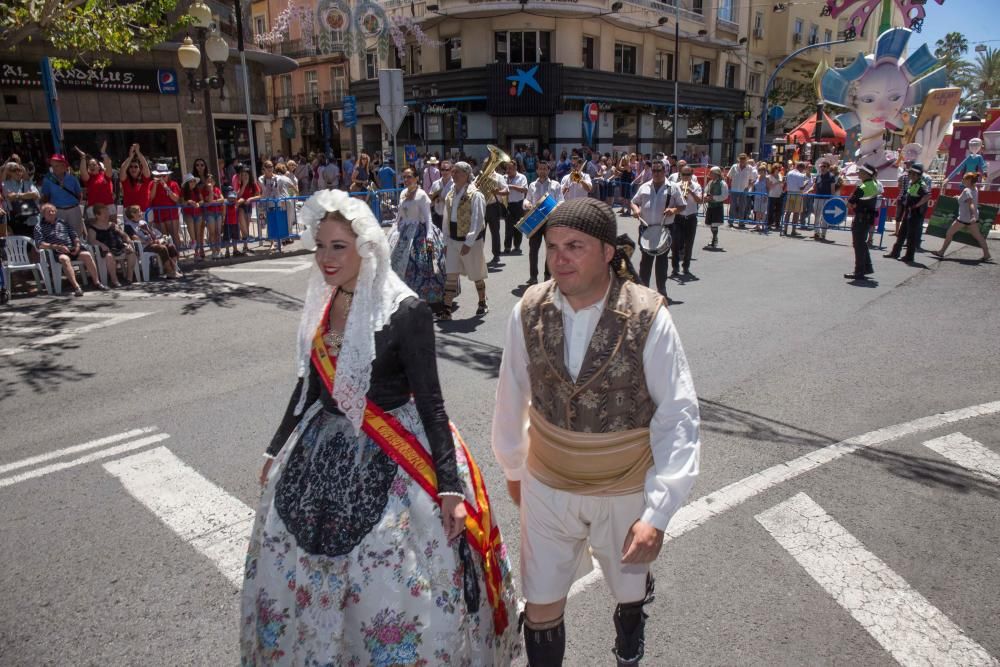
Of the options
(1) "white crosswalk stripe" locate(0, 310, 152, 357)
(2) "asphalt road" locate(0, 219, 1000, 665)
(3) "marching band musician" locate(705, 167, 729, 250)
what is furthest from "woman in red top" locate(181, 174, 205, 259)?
(3) "marching band musician" locate(705, 167, 729, 250)

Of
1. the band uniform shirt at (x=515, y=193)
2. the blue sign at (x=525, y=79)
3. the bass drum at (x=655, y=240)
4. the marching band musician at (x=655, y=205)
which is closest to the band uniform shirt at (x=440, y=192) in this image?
the marching band musician at (x=655, y=205)

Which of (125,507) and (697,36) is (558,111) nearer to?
(697,36)

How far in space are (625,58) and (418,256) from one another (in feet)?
102

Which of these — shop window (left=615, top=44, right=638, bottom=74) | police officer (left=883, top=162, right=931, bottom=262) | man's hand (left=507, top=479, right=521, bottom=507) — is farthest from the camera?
shop window (left=615, top=44, right=638, bottom=74)

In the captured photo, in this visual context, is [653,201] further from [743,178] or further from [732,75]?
[732,75]

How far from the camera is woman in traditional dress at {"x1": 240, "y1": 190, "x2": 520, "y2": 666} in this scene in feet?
7.38

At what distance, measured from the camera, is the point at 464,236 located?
29.5 feet

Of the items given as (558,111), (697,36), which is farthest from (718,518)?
(697,36)

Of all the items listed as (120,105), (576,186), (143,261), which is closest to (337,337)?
(576,186)

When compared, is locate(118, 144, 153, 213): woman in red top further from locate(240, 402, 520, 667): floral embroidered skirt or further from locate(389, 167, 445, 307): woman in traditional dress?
locate(240, 402, 520, 667): floral embroidered skirt

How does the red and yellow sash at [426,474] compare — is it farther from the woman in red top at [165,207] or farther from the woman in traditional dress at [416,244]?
the woman in red top at [165,207]

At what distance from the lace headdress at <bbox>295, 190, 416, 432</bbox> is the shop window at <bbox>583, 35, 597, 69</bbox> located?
110ft

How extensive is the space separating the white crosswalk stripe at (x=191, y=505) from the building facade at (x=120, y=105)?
1828 cm

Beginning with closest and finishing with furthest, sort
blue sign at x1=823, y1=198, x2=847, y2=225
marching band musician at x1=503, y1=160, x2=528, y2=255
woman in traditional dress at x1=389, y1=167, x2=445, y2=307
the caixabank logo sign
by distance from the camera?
woman in traditional dress at x1=389, y1=167, x2=445, y2=307
marching band musician at x1=503, y1=160, x2=528, y2=255
blue sign at x1=823, y1=198, x2=847, y2=225
the caixabank logo sign
